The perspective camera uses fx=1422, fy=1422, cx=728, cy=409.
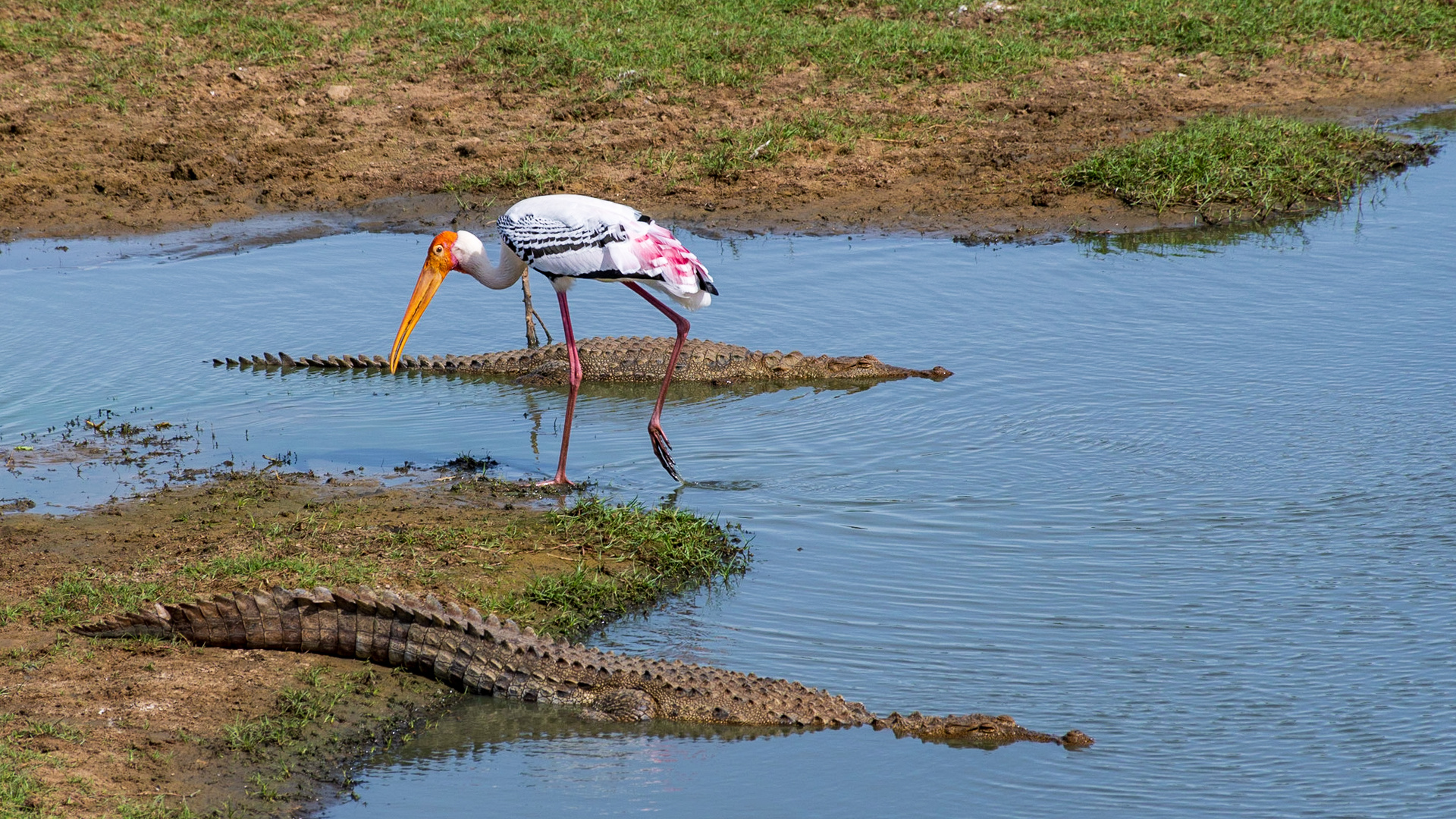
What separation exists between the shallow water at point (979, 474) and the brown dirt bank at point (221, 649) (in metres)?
0.31

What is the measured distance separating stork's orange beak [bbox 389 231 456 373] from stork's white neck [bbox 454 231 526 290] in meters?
0.04

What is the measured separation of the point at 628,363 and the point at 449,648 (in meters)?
4.15

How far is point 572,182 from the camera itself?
11.4m

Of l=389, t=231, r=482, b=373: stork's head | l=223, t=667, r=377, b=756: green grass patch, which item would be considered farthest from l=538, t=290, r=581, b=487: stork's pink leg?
l=223, t=667, r=377, b=756: green grass patch

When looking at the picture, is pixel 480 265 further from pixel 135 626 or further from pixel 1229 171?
pixel 1229 171

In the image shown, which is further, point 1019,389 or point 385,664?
point 1019,389

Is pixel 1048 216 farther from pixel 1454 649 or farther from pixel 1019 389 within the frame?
pixel 1454 649

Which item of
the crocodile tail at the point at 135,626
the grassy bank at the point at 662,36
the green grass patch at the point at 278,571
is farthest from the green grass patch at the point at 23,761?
the grassy bank at the point at 662,36

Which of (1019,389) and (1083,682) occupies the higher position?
(1019,389)

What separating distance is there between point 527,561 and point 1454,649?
3.43 m

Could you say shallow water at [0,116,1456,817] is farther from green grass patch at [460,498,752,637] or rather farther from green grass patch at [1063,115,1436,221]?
green grass patch at [1063,115,1436,221]

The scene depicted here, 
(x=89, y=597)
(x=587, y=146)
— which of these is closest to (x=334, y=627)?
(x=89, y=597)

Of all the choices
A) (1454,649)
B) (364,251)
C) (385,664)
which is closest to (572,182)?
(364,251)

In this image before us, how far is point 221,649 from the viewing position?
16.0ft
